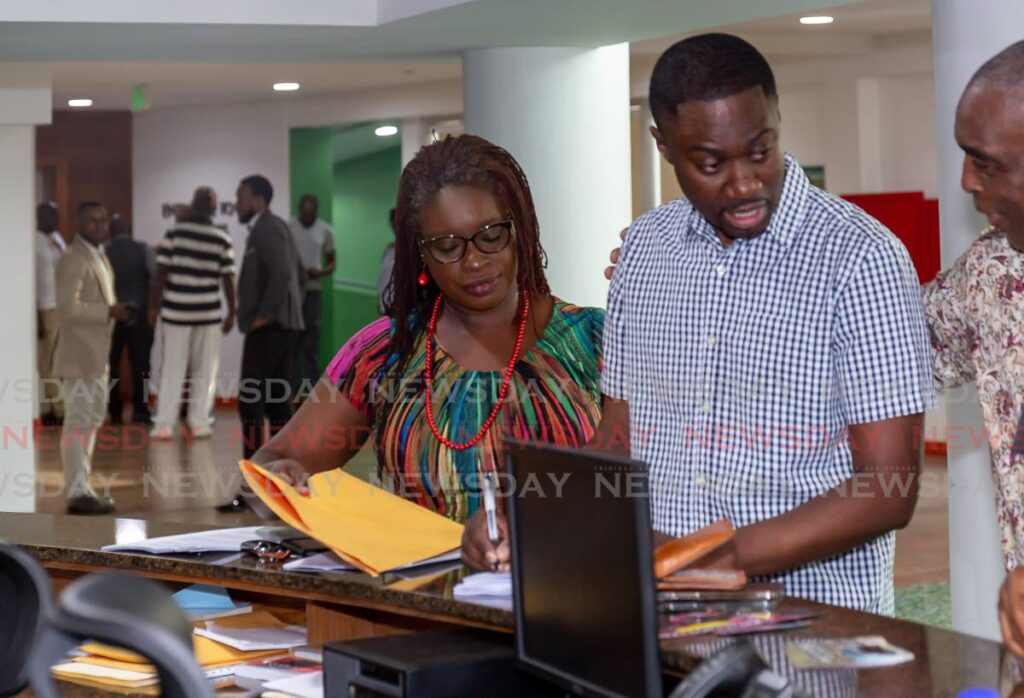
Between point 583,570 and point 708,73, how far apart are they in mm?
779

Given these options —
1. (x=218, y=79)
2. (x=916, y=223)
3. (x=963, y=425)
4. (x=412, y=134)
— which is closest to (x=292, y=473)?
(x=963, y=425)

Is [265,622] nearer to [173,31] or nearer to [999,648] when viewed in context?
[999,648]

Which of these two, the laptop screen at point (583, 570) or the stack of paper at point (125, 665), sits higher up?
the laptop screen at point (583, 570)

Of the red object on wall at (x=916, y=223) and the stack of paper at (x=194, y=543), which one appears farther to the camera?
the red object on wall at (x=916, y=223)

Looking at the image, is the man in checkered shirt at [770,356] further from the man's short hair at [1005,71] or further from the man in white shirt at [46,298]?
the man in white shirt at [46,298]

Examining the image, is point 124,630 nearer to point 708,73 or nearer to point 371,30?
point 708,73

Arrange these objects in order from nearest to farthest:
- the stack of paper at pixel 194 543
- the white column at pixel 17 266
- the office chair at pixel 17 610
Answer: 1. the office chair at pixel 17 610
2. the stack of paper at pixel 194 543
3. the white column at pixel 17 266

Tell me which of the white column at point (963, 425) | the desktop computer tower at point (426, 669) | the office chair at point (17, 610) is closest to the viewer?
the office chair at point (17, 610)

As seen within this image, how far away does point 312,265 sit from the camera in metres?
13.8

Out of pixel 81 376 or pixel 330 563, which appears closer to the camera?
pixel 330 563

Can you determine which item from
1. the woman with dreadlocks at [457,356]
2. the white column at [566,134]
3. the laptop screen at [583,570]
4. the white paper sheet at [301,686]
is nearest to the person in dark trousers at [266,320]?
the white column at [566,134]

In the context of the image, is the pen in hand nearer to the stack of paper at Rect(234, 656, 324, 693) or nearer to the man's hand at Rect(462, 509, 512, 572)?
the man's hand at Rect(462, 509, 512, 572)

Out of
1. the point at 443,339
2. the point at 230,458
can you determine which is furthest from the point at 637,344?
the point at 230,458

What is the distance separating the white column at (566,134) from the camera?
237 inches
